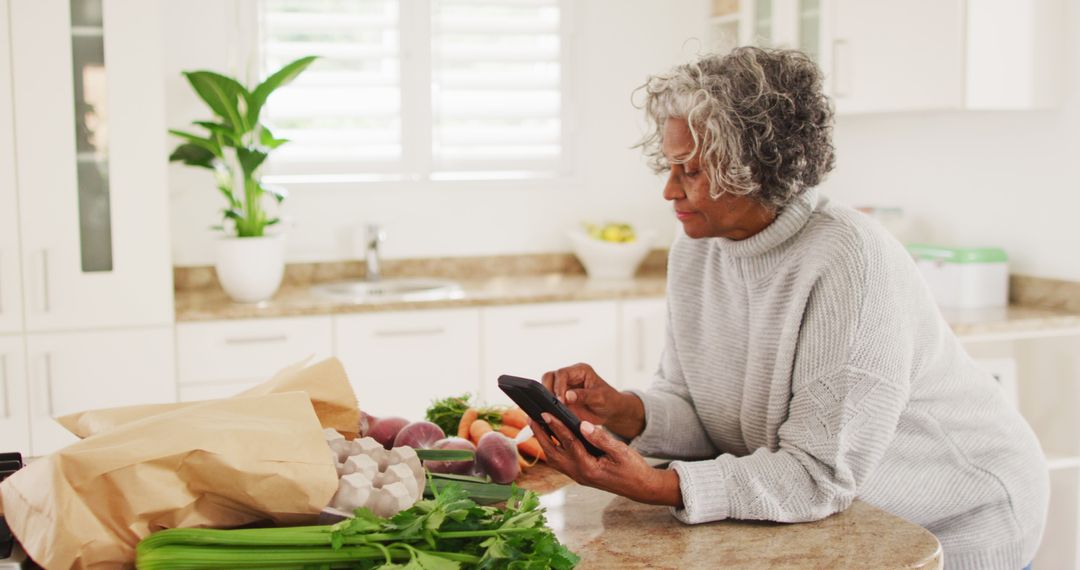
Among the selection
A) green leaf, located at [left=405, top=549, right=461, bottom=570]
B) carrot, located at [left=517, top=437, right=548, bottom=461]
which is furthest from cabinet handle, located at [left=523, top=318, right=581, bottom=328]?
green leaf, located at [left=405, top=549, right=461, bottom=570]

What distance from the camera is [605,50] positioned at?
14.3ft

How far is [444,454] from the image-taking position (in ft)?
5.05

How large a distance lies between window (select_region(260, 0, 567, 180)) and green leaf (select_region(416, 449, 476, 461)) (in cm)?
265

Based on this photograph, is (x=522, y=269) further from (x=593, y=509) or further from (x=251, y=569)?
(x=251, y=569)

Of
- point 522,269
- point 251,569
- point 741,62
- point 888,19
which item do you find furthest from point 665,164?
point 522,269

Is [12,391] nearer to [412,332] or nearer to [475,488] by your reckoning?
[412,332]

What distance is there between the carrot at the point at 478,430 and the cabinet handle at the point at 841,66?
7.19 ft

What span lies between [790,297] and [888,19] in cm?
192

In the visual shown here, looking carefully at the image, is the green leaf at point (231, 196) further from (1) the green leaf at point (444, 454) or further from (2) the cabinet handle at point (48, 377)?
(1) the green leaf at point (444, 454)

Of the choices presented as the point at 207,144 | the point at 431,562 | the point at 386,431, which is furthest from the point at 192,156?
the point at 431,562

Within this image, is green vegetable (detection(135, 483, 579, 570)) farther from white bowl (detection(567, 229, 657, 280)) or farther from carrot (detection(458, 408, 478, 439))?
white bowl (detection(567, 229, 657, 280))

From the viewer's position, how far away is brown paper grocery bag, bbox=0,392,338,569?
1.15m

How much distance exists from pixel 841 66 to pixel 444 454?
243 centimetres

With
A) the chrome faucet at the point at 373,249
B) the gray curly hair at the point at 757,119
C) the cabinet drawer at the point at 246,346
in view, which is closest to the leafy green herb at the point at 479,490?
the gray curly hair at the point at 757,119
